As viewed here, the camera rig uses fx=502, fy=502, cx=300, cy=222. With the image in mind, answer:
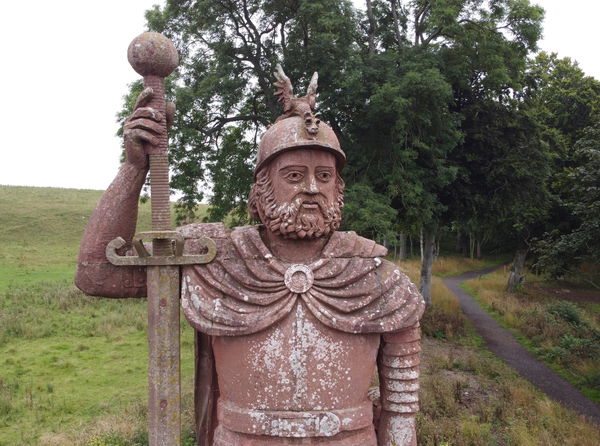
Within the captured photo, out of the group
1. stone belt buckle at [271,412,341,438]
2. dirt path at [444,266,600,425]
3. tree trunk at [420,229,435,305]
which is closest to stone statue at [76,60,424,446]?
stone belt buckle at [271,412,341,438]

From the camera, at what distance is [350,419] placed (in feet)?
11.0

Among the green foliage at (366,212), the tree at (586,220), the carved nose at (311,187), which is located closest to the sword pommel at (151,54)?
the carved nose at (311,187)

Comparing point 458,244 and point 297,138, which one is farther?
point 458,244

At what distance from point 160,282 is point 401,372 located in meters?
1.78

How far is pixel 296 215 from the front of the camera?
11.2 ft

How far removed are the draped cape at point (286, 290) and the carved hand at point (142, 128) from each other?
684 mm

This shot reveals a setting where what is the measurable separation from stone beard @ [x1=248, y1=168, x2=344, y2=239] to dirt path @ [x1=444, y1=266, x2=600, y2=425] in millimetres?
8491

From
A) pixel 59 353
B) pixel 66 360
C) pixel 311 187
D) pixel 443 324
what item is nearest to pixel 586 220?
pixel 443 324

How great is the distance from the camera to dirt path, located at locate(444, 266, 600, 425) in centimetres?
1044

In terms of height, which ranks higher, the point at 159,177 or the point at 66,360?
the point at 159,177

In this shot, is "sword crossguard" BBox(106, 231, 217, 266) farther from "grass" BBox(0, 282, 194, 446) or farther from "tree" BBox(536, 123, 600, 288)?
"tree" BBox(536, 123, 600, 288)

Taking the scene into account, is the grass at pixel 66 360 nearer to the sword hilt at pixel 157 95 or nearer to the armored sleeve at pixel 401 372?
the sword hilt at pixel 157 95

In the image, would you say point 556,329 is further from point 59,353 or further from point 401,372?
point 59,353

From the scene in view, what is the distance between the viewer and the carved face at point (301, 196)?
3.43m
